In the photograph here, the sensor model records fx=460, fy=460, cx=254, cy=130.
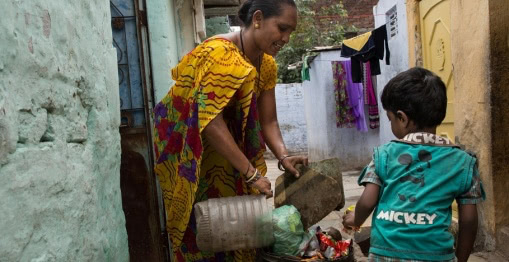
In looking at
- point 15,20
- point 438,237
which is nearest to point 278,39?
point 438,237

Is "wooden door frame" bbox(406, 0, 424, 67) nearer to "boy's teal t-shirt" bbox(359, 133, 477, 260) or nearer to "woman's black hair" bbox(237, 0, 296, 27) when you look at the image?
"woman's black hair" bbox(237, 0, 296, 27)

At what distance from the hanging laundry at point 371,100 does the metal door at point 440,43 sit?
4591 millimetres

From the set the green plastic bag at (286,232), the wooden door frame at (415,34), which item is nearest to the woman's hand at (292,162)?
the green plastic bag at (286,232)

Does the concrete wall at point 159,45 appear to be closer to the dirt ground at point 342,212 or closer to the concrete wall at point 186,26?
the dirt ground at point 342,212

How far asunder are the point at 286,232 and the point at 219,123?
0.53m

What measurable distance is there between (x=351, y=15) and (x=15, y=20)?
50.2 feet

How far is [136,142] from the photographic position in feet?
10.7

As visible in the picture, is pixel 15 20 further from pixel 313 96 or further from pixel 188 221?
pixel 313 96

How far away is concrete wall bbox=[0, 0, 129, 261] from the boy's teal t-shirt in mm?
1087

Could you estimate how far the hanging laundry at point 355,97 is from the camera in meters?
10.2

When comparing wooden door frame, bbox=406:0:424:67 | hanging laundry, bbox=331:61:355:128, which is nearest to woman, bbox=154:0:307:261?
wooden door frame, bbox=406:0:424:67

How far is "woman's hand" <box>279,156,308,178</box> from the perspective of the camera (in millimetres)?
2178

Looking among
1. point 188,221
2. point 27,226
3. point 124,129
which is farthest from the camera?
point 124,129

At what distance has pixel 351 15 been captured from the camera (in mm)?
15500
